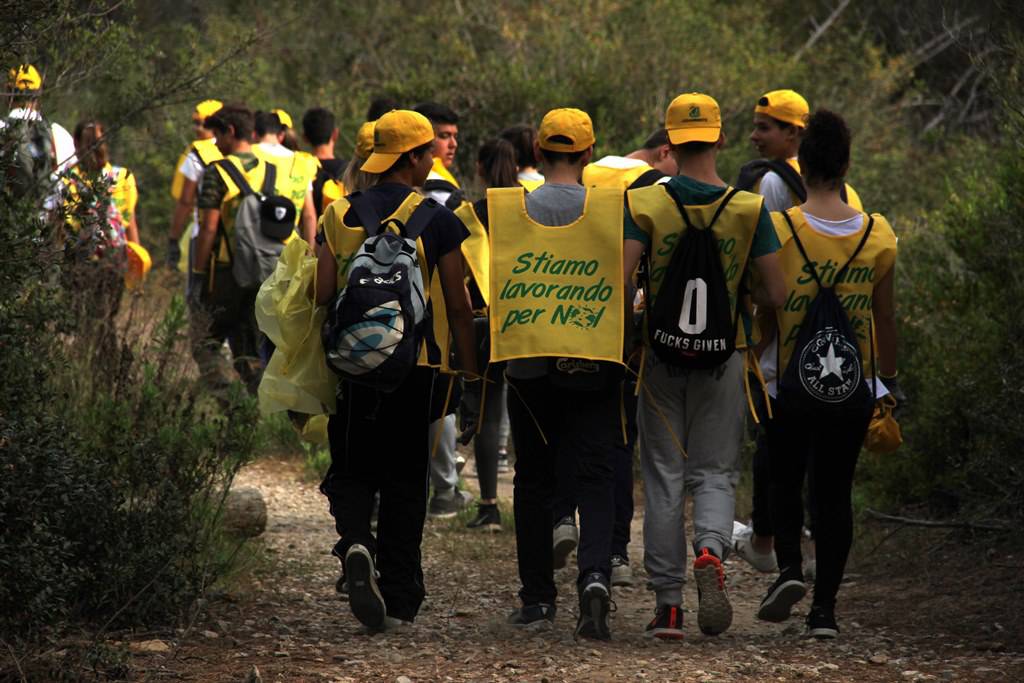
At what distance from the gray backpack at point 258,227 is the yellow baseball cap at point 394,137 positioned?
11.6 feet

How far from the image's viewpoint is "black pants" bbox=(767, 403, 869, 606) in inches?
222

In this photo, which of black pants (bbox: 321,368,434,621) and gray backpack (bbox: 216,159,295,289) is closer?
black pants (bbox: 321,368,434,621)

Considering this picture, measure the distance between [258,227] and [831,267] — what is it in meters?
4.49

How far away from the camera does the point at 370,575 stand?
536 centimetres

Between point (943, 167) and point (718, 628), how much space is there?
35.3 feet

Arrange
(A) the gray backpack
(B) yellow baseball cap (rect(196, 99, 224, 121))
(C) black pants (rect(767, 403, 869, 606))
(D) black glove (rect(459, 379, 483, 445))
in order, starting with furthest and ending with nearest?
(B) yellow baseball cap (rect(196, 99, 224, 121)), (A) the gray backpack, (D) black glove (rect(459, 379, 483, 445)), (C) black pants (rect(767, 403, 869, 606))

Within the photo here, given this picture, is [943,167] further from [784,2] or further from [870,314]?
[870,314]

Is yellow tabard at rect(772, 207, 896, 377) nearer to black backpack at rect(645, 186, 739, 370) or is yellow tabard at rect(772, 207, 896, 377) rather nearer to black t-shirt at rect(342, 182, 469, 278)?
black backpack at rect(645, 186, 739, 370)

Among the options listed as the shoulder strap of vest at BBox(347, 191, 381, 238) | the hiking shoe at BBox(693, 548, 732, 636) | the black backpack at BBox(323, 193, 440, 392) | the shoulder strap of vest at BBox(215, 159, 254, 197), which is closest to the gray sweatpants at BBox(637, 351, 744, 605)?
the hiking shoe at BBox(693, 548, 732, 636)

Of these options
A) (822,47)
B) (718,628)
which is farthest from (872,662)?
(822,47)

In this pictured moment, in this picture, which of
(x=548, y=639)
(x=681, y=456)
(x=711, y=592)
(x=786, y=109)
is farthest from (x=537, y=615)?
(x=786, y=109)

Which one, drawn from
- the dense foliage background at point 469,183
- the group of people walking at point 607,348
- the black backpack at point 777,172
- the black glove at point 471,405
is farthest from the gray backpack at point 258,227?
the black backpack at point 777,172

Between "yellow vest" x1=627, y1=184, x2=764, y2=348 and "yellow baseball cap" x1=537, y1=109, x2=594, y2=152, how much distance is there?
0.32 metres

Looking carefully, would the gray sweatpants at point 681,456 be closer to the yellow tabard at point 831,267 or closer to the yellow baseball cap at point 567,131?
the yellow tabard at point 831,267
